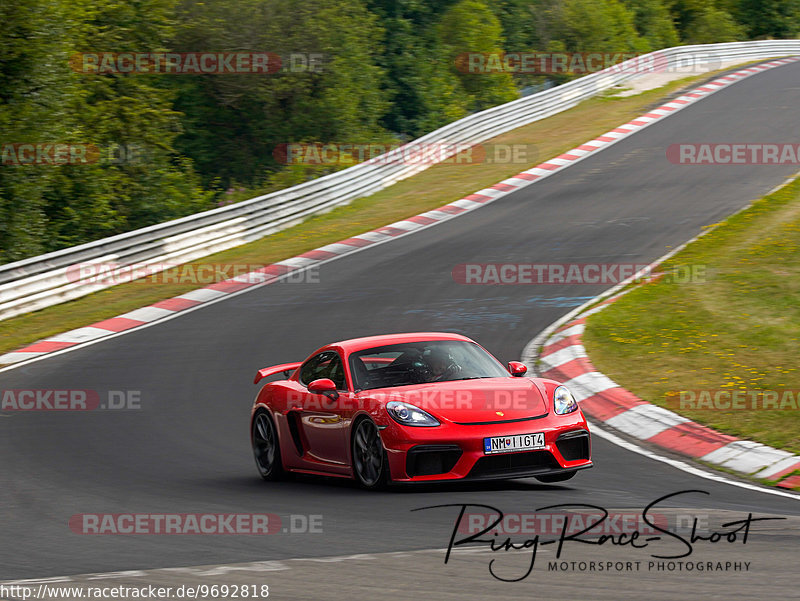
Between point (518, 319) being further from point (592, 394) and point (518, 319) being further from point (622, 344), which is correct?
point (592, 394)

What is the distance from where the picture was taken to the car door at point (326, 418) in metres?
8.59

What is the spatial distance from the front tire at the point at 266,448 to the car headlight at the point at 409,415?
1578mm

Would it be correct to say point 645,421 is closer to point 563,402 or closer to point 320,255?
point 563,402

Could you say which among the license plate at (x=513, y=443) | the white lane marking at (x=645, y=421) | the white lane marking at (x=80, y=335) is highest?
the license plate at (x=513, y=443)

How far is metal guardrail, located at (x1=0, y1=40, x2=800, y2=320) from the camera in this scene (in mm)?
18766

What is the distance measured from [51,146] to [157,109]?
21.0 ft

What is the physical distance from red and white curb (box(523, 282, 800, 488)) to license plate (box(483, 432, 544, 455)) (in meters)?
1.67

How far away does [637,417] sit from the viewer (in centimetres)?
1030

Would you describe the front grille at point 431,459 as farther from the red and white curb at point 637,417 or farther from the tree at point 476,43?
the tree at point 476,43

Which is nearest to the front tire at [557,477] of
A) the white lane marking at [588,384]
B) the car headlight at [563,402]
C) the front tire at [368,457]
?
the car headlight at [563,402]

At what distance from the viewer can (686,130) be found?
96.5 feet

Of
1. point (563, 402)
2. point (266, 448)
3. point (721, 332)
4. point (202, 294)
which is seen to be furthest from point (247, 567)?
point (202, 294)

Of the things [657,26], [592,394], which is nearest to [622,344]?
[592,394]

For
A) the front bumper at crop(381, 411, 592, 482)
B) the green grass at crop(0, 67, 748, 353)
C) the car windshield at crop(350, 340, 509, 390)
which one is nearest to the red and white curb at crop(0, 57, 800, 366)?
the green grass at crop(0, 67, 748, 353)
